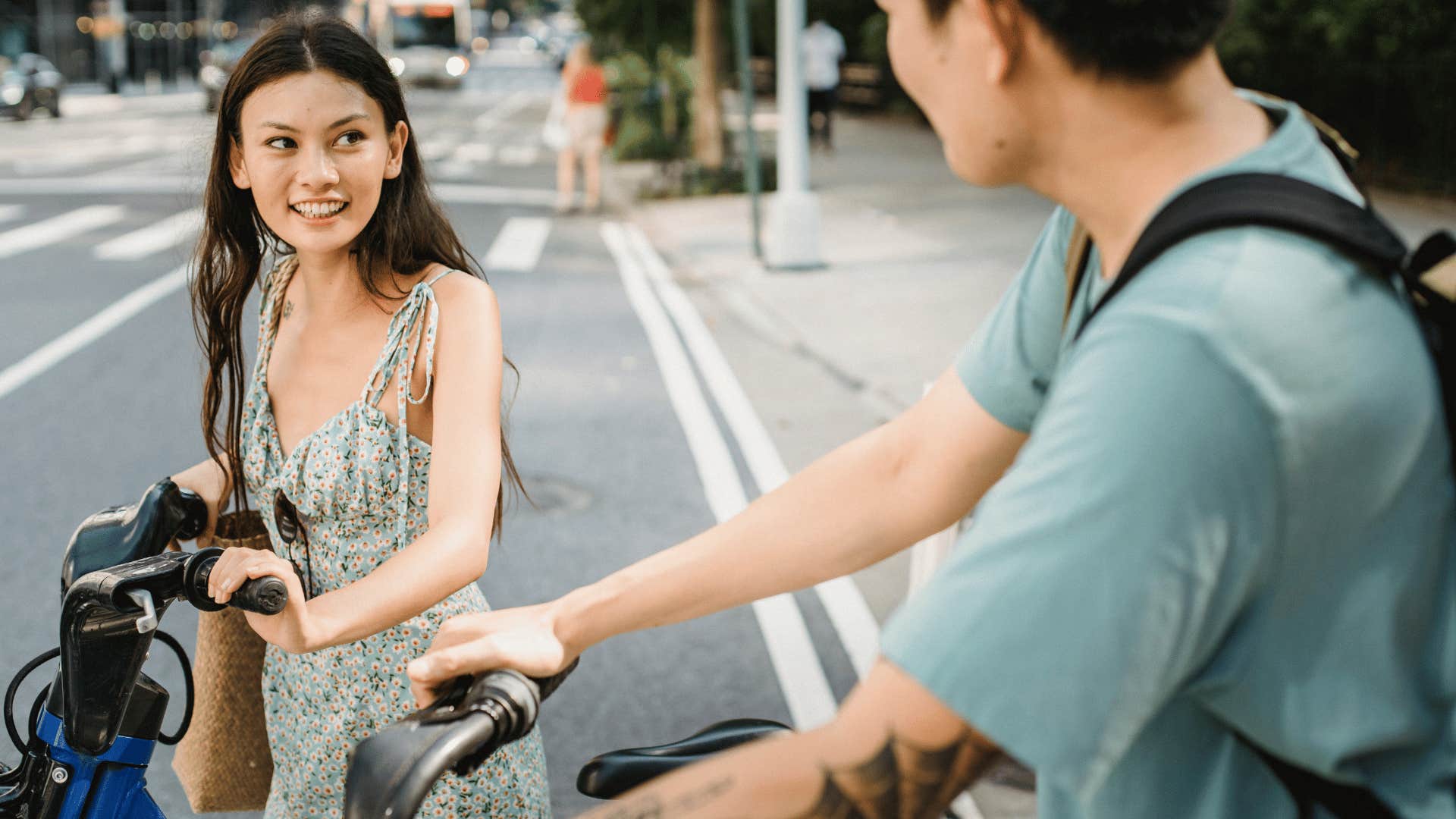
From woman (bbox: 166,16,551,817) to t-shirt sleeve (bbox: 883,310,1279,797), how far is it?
1.12 m

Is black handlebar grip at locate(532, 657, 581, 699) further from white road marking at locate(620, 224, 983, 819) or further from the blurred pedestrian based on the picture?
the blurred pedestrian

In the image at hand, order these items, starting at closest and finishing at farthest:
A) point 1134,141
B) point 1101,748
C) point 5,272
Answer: point 1101,748, point 1134,141, point 5,272

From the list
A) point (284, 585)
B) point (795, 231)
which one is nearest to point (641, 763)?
point (284, 585)

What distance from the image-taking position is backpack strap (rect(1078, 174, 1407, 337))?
0.96 meters

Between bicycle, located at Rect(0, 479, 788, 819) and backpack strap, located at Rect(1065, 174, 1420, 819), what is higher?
backpack strap, located at Rect(1065, 174, 1420, 819)

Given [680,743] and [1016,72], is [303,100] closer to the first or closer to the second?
[680,743]

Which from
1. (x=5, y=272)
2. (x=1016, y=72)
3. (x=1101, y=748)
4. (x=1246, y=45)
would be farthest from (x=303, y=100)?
(x=1246, y=45)

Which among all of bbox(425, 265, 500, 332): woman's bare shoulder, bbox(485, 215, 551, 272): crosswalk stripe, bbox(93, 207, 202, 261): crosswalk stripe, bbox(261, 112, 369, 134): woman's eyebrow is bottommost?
bbox(485, 215, 551, 272): crosswalk stripe

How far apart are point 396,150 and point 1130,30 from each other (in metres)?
1.50

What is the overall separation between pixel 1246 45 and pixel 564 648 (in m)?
19.8

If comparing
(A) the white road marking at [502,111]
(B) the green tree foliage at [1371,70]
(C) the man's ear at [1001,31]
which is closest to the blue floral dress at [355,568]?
(C) the man's ear at [1001,31]

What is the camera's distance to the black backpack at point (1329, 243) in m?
0.96

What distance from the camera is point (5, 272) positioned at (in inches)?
496

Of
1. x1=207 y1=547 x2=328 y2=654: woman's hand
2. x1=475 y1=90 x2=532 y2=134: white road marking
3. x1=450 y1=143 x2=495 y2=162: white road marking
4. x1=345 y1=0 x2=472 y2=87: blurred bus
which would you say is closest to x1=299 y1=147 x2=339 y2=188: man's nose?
x1=207 y1=547 x2=328 y2=654: woman's hand
